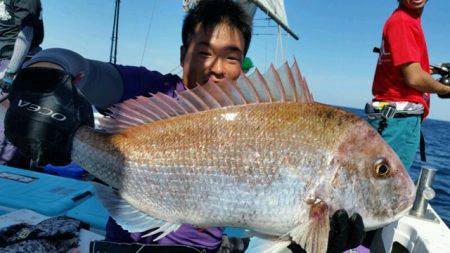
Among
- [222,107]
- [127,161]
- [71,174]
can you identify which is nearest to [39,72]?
[127,161]

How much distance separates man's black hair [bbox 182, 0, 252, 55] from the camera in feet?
7.33

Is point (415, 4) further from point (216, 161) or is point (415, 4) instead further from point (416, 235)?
point (216, 161)

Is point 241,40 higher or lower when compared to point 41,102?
higher

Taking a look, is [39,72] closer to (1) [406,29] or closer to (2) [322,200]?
(2) [322,200]

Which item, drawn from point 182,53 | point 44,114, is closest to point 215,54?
point 182,53

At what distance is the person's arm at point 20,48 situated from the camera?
160 inches

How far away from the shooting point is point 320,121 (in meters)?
1.51

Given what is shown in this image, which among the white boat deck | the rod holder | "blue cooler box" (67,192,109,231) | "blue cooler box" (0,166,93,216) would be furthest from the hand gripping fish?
the rod holder

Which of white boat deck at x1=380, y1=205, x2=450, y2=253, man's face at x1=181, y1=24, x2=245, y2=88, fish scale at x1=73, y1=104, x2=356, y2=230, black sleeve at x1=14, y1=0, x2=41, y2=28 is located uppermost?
black sleeve at x1=14, y1=0, x2=41, y2=28

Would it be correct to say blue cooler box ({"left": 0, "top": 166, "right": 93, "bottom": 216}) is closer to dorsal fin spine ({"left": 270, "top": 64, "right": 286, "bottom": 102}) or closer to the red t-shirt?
dorsal fin spine ({"left": 270, "top": 64, "right": 286, "bottom": 102})

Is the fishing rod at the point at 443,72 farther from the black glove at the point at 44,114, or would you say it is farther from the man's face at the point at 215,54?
the black glove at the point at 44,114

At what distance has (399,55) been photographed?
3.27 meters

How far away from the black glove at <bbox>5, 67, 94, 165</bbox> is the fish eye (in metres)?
1.29

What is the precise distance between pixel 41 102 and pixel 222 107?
0.75 meters
